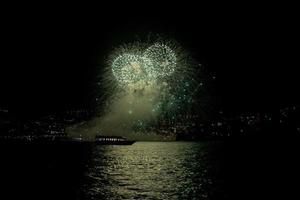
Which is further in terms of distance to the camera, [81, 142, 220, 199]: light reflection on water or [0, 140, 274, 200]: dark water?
[81, 142, 220, 199]: light reflection on water

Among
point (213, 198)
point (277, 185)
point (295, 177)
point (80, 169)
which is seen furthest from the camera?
point (80, 169)

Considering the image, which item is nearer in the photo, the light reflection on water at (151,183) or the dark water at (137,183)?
the dark water at (137,183)

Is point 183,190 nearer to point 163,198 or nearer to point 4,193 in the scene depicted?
point 163,198

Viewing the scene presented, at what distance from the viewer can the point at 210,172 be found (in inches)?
2827

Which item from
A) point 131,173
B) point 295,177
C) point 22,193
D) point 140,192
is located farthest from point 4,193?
point 295,177

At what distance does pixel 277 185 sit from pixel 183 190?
13.3 metres

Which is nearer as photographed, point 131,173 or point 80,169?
point 131,173

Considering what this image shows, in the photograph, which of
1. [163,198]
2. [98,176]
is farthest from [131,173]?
[163,198]

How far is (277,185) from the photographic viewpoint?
180ft

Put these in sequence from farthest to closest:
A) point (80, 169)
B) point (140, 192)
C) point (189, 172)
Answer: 1. point (80, 169)
2. point (189, 172)
3. point (140, 192)

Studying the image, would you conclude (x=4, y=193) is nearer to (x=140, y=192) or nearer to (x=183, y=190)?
(x=140, y=192)

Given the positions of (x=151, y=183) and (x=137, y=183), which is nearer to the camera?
(x=137, y=183)

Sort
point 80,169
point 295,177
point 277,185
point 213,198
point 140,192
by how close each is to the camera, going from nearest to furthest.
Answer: point 213,198 < point 140,192 < point 277,185 < point 295,177 < point 80,169

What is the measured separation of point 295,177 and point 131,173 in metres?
27.0
